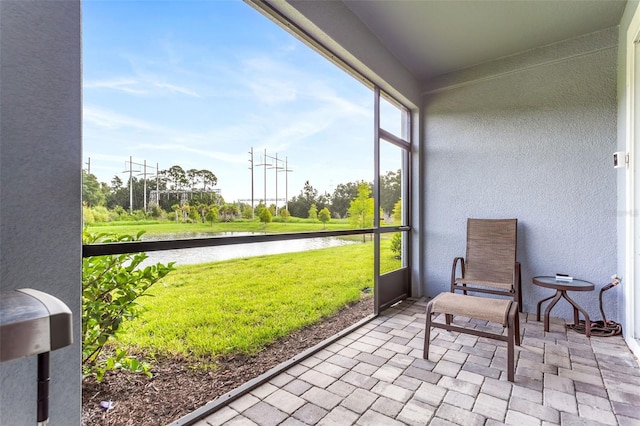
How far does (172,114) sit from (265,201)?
930 millimetres

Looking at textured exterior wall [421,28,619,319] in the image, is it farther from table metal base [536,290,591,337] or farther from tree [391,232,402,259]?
tree [391,232,402,259]

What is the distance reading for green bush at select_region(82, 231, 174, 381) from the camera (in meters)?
1.60

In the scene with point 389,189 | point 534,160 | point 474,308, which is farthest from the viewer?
point 389,189

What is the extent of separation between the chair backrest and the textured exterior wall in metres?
0.31

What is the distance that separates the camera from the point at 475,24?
305 centimetres

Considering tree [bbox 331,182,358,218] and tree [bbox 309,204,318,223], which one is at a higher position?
tree [bbox 331,182,358,218]

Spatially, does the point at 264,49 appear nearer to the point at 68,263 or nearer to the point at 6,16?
the point at 6,16

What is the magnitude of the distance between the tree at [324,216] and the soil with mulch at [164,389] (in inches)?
51.1

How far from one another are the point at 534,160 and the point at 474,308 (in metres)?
2.24

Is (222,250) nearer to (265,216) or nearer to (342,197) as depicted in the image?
(265,216)

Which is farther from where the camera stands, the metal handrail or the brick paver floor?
the brick paver floor

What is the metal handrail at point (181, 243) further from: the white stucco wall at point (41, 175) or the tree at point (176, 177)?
the tree at point (176, 177)

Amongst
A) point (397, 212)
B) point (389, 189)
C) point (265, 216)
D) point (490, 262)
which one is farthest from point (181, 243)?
point (490, 262)

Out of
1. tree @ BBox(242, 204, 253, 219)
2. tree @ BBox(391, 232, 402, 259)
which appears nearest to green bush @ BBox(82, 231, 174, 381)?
tree @ BBox(242, 204, 253, 219)
